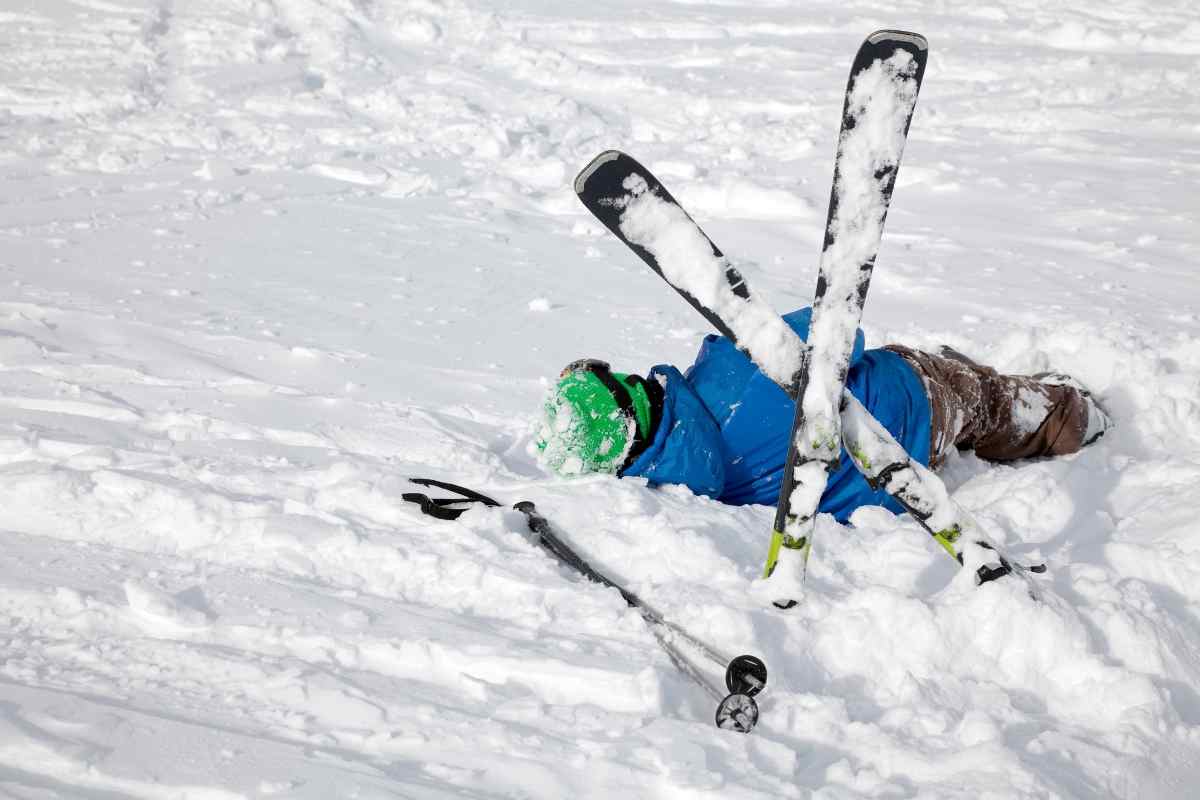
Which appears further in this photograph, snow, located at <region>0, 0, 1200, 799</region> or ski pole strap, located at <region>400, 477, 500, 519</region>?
ski pole strap, located at <region>400, 477, 500, 519</region>

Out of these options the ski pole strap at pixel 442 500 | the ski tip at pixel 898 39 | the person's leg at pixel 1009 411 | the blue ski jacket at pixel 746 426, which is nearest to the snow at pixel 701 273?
the ski tip at pixel 898 39

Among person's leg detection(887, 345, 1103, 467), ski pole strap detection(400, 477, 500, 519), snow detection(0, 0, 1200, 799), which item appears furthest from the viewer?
person's leg detection(887, 345, 1103, 467)

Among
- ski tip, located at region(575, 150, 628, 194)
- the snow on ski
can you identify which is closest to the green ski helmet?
the snow on ski

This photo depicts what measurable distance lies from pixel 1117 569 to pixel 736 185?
3.44 meters

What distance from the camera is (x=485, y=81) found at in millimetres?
7461

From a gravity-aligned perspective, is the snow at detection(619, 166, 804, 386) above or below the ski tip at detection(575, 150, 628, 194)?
below

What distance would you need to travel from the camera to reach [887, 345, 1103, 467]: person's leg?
2.86m

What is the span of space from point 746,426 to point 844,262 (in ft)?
2.53

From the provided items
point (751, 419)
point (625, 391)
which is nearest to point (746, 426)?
point (751, 419)

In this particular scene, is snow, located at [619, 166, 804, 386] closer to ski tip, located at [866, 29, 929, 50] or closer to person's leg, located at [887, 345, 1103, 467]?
ski tip, located at [866, 29, 929, 50]

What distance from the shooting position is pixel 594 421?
8.01 feet

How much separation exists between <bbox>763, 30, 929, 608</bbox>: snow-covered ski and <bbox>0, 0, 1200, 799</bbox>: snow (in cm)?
18

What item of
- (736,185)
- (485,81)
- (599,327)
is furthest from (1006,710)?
(485,81)

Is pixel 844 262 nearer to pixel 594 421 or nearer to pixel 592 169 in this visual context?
pixel 592 169
